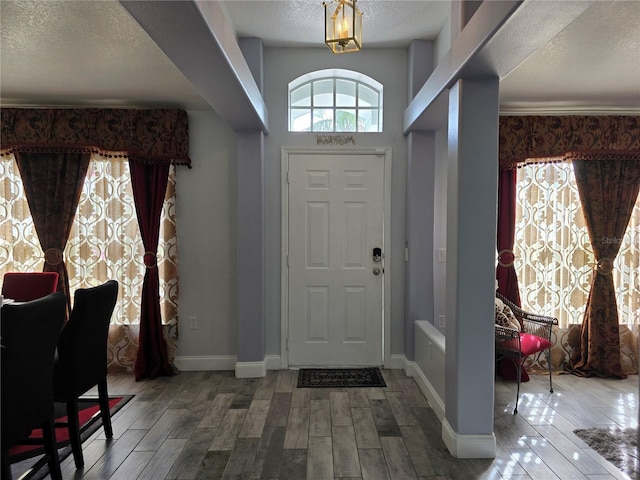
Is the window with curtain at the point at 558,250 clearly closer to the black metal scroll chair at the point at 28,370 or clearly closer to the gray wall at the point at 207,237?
the gray wall at the point at 207,237

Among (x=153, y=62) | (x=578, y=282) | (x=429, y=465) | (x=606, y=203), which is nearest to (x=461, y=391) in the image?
(x=429, y=465)

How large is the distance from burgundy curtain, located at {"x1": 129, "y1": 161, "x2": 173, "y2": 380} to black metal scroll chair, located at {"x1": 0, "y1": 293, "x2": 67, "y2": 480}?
184cm

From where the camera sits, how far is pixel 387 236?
434 cm

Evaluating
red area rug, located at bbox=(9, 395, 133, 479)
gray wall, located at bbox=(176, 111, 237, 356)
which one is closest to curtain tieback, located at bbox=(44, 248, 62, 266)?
gray wall, located at bbox=(176, 111, 237, 356)

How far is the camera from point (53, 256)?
4.20m

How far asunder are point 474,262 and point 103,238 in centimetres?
341

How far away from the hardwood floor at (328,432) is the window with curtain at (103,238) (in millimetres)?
863

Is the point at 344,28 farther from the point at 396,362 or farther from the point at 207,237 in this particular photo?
the point at 396,362

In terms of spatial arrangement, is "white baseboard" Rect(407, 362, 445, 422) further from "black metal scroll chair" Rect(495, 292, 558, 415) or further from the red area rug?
the red area rug

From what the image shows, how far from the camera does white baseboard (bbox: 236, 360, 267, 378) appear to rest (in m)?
4.13

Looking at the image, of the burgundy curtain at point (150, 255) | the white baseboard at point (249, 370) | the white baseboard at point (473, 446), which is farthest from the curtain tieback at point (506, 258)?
the burgundy curtain at point (150, 255)

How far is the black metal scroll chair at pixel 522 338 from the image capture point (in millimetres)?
3484

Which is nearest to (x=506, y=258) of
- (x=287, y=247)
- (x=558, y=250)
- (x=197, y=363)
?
(x=558, y=250)

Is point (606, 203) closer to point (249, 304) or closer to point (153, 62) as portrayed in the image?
point (249, 304)
